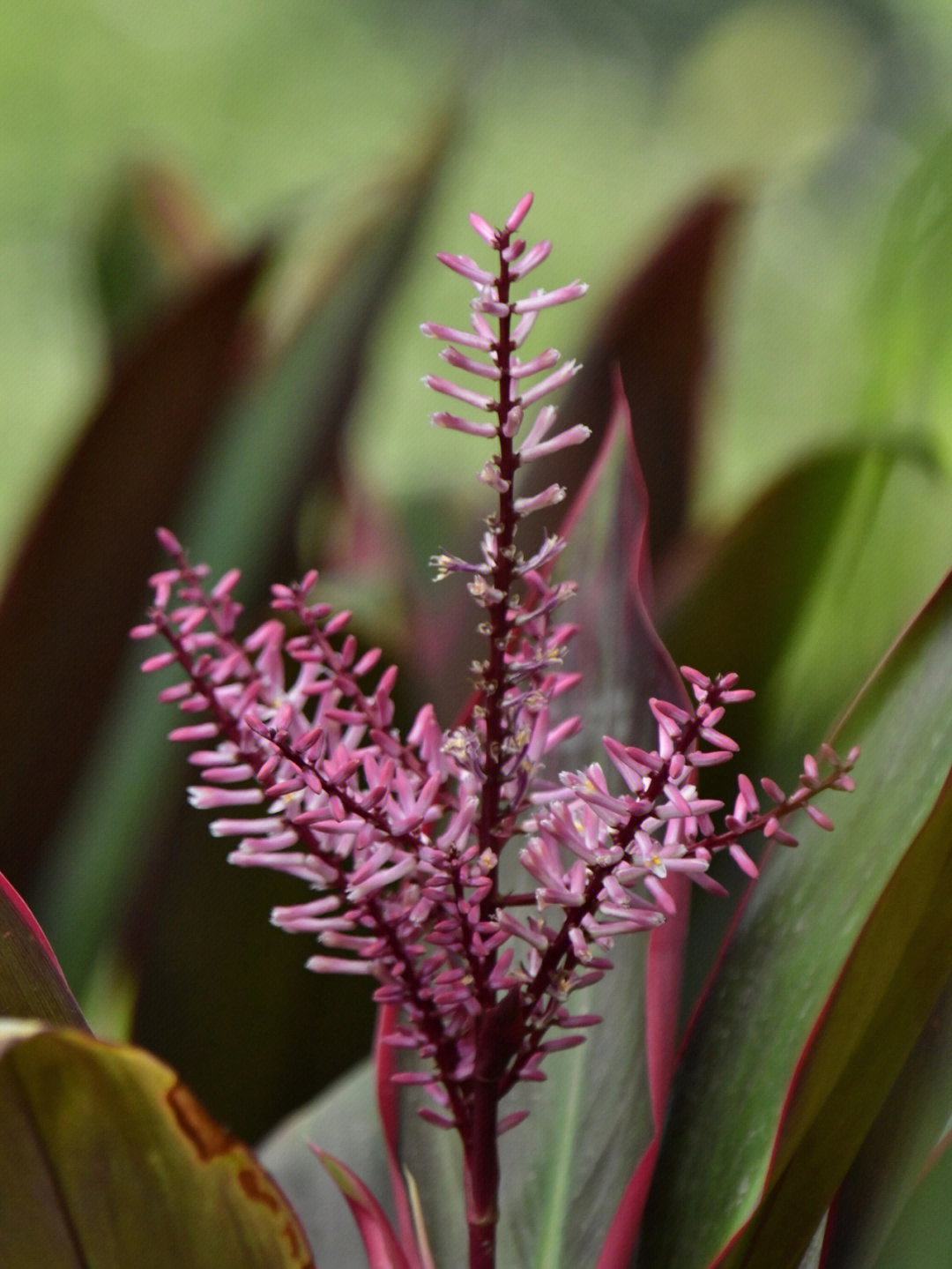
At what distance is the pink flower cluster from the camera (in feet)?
0.78

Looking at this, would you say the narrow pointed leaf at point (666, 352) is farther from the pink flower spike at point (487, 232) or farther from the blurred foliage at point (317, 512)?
the pink flower spike at point (487, 232)

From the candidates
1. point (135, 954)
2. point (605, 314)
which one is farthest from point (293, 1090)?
point (605, 314)

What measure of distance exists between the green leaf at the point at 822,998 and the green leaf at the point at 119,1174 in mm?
95

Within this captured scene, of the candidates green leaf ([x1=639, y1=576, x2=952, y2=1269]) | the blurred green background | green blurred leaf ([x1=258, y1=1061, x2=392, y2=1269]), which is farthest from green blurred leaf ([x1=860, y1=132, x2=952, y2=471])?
green blurred leaf ([x1=258, y1=1061, x2=392, y2=1269])

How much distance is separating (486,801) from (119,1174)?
0.09 metres

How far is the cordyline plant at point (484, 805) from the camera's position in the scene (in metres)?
0.24

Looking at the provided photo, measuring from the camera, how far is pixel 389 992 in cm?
27

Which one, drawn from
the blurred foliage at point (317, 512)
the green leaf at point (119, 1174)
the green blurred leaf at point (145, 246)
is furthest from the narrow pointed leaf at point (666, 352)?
the green leaf at point (119, 1174)

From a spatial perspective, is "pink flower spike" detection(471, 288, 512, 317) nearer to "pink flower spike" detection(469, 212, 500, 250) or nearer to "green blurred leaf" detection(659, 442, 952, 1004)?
"pink flower spike" detection(469, 212, 500, 250)

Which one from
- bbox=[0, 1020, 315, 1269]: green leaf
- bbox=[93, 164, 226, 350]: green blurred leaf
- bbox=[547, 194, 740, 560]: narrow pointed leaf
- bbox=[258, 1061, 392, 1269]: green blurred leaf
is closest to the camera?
bbox=[0, 1020, 315, 1269]: green leaf

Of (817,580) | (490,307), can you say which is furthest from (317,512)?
(490,307)

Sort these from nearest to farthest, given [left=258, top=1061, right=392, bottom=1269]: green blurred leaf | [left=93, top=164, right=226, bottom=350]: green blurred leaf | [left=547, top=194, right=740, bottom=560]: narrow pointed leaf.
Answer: [left=258, top=1061, right=392, bottom=1269]: green blurred leaf
[left=547, top=194, right=740, bottom=560]: narrow pointed leaf
[left=93, top=164, right=226, bottom=350]: green blurred leaf

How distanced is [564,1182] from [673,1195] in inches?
1.6

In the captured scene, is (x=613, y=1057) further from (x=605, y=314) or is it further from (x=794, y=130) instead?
(x=794, y=130)
